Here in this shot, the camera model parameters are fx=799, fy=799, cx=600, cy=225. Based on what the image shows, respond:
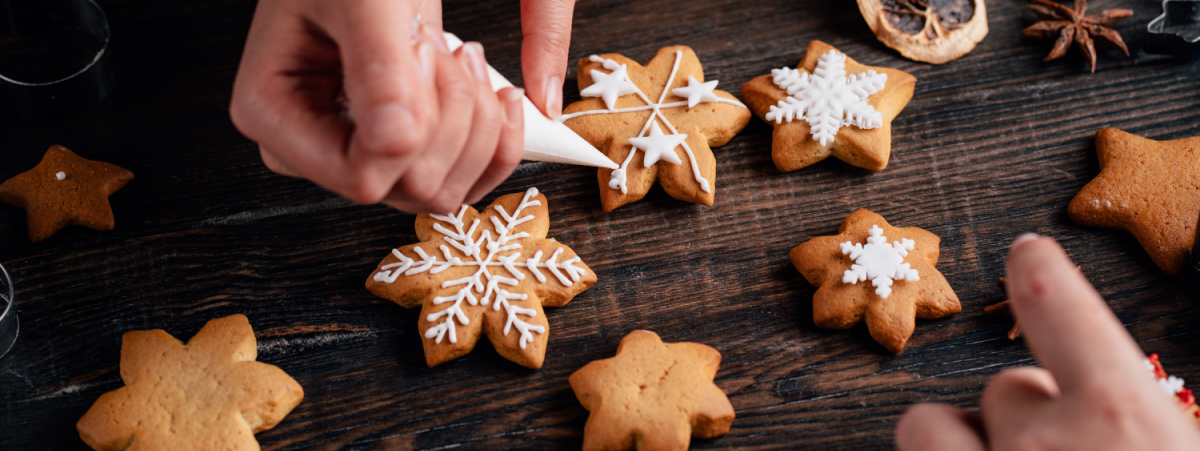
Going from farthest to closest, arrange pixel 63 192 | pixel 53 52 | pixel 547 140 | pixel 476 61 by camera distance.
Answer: pixel 53 52 < pixel 63 192 < pixel 547 140 < pixel 476 61

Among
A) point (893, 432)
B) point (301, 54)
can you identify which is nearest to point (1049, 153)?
point (893, 432)

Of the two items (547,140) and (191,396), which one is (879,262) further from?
(191,396)

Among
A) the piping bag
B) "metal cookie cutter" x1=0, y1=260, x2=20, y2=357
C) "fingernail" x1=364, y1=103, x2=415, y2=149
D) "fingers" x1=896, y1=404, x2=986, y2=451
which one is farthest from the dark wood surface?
"fingernail" x1=364, y1=103, x2=415, y2=149

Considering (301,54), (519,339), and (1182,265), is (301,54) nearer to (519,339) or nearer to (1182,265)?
(519,339)

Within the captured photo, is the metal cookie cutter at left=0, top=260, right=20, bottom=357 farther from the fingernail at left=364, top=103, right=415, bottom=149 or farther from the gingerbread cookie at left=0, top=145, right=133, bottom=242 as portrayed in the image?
the fingernail at left=364, top=103, right=415, bottom=149

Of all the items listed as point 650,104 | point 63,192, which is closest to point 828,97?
point 650,104

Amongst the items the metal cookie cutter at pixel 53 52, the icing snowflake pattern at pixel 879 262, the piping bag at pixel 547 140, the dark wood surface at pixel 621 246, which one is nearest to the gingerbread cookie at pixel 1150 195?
the dark wood surface at pixel 621 246
